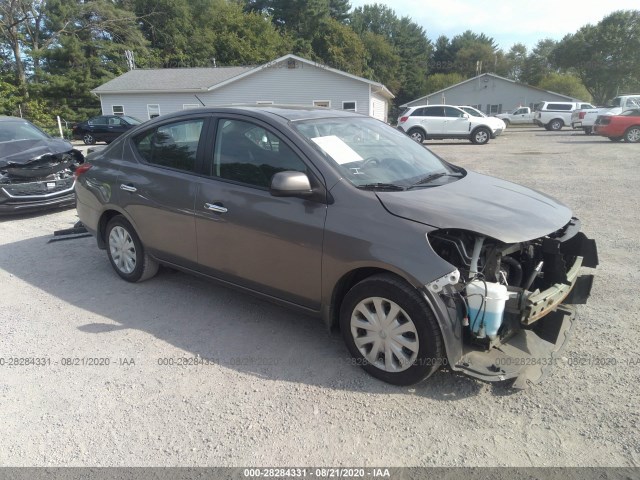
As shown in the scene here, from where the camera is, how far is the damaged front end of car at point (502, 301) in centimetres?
277

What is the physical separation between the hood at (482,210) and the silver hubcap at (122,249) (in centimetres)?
279

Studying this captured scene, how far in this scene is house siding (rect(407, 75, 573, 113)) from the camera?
165 ft

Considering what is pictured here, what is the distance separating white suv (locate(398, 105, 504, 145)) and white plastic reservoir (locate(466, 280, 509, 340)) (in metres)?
20.0

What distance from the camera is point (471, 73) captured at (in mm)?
73688

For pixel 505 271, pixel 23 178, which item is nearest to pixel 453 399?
pixel 505 271

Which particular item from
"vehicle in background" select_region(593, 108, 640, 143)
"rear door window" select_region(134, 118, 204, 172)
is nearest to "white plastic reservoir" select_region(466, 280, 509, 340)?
"rear door window" select_region(134, 118, 204, 172)

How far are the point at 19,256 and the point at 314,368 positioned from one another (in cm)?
450

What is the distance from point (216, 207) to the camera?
3.73 meters

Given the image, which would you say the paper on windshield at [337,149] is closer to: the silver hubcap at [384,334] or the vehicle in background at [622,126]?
the silver hubcap at [384,334]

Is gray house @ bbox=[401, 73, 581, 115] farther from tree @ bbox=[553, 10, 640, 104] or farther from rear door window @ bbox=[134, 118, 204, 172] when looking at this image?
rear door window @ bbox=[134, 118, 204, 172]

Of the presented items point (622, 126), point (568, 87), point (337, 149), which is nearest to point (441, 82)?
point (568, 87)

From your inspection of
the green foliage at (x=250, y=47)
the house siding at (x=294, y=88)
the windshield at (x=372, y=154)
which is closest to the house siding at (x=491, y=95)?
the green foliage at (x=250, y=47)

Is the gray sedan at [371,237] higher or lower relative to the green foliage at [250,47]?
lower

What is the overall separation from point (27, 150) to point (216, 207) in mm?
6163
